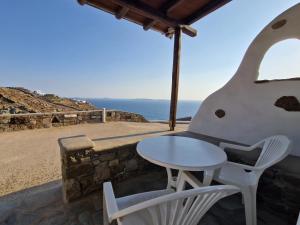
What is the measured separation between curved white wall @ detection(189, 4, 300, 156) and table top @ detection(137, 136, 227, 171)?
1.47 meters

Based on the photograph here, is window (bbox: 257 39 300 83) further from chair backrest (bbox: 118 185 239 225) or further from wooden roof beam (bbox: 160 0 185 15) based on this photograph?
chair backrest (bbox: 118 185 239 225)

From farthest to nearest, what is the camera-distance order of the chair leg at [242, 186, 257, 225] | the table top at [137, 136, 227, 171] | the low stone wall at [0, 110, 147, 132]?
the low stone wall at [0, 110, 147, 132]
the chair leg at [242, 186, 257, 225]
the table top at [137, 136, 227, 171]

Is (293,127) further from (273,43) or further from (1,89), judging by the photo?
(1,89)

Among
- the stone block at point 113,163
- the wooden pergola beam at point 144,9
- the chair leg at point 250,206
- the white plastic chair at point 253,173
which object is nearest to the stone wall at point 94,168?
the stone block at point 113,163

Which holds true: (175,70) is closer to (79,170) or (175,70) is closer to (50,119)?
(79,170)

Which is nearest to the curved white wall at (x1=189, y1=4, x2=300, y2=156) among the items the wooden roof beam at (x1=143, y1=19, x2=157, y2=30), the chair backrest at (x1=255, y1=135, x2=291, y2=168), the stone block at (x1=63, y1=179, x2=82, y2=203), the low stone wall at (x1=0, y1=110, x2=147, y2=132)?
the chair backrest at (x1=255, y1=135, x2=291, y2=168)

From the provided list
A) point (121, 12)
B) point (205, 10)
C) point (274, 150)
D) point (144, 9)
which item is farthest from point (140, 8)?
point (274, 150)

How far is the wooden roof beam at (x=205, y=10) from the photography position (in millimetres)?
2431

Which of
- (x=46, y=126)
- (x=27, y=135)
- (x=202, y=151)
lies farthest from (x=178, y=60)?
(x=46, y=126)

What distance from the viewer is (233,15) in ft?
10.5

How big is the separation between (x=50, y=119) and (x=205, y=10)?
21.3 feet

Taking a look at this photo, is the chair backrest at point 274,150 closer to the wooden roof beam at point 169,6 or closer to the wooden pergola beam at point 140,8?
the wooden roof beam at point 169,6

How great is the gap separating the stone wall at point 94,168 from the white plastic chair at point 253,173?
4.04 feet

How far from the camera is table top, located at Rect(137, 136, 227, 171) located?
3.75 feet
